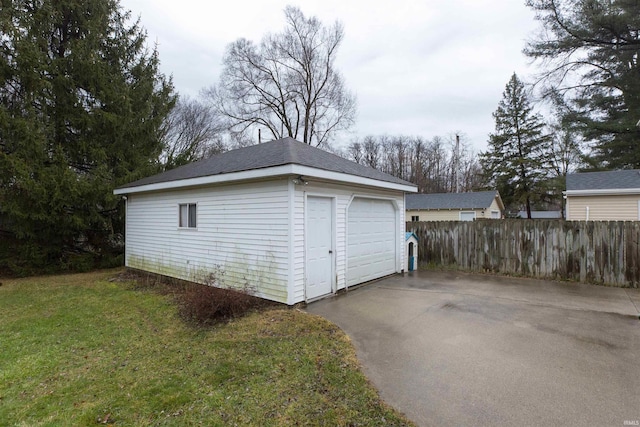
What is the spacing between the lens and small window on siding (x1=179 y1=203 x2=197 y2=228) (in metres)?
7.62

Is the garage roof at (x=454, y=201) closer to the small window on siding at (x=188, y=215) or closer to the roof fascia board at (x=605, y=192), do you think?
the roof fascia board at (x=605, y=192)

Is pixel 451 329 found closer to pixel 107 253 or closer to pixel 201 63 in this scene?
pixel 107 253

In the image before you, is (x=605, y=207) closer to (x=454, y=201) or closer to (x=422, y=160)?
(x=454, y=201)

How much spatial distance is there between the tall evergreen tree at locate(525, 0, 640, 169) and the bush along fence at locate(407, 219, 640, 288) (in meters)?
10.6

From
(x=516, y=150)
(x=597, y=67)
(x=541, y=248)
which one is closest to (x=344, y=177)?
(x=541, y=248)

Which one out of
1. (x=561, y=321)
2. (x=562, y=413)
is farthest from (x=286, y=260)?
(x=561, y=321)

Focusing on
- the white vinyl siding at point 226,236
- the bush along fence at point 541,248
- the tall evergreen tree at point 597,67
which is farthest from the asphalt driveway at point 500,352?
the tall evergreen tree at point 597,67

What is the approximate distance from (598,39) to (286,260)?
1688 centimetres

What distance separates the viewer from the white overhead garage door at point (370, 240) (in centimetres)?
711

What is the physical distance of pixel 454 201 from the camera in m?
23.1

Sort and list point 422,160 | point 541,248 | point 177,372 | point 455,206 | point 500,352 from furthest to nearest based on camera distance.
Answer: point 422,160 < point 455,206 < point 541,248 < point 500,352 < point 177,372

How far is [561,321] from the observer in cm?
473

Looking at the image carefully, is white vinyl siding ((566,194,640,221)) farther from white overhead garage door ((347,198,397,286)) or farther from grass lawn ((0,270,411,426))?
grass lawn ((0,270,411,426))

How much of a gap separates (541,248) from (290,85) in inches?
717
